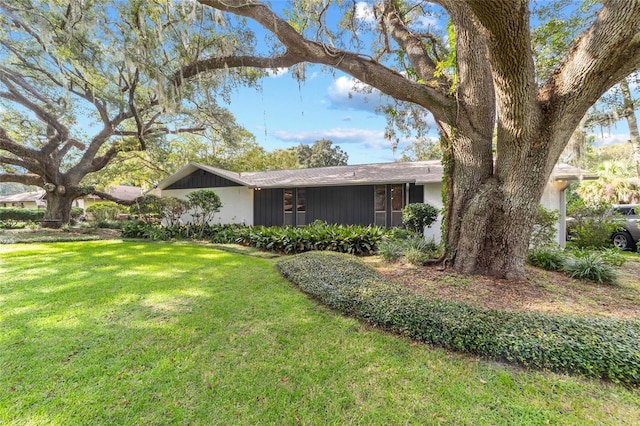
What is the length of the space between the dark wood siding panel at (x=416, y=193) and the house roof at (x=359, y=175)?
0.48 metres

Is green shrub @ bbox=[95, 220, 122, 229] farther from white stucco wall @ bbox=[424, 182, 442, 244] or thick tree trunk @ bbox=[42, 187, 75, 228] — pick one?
white stucco wall @ bbox=[424, 182, 442, 244]

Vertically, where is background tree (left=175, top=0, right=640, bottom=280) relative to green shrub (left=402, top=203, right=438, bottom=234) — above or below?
above

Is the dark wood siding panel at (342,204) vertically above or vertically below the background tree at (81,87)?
below

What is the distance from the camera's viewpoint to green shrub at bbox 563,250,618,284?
4.98 m

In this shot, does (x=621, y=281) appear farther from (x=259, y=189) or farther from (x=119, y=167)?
(x=119, y=167)

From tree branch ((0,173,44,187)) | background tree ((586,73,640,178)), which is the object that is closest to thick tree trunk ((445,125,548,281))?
background tree ((586,73,640,178))

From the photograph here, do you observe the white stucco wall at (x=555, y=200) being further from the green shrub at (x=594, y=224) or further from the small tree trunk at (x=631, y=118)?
the small tree trunk at (x=631, y=118)

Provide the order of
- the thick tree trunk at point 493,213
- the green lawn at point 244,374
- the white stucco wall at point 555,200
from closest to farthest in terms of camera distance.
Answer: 1. the green lawn at point 244,374
2. the thick tree trunk at point 493,213
3. the white stucco wall at point 555,200

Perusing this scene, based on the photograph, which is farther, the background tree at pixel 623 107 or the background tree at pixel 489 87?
the background tree at pixel 623 107

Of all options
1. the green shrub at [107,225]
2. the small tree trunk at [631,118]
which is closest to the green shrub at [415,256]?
the small tree trunk at [631,118]

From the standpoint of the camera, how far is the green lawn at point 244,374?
6.39 ft

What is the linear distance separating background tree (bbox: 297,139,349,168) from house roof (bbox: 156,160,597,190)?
20374 millimetres

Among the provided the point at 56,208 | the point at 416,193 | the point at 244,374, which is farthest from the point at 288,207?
the point at 56,208

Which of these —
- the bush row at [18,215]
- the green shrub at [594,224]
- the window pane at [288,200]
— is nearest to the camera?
the green shrub at [594,224]
